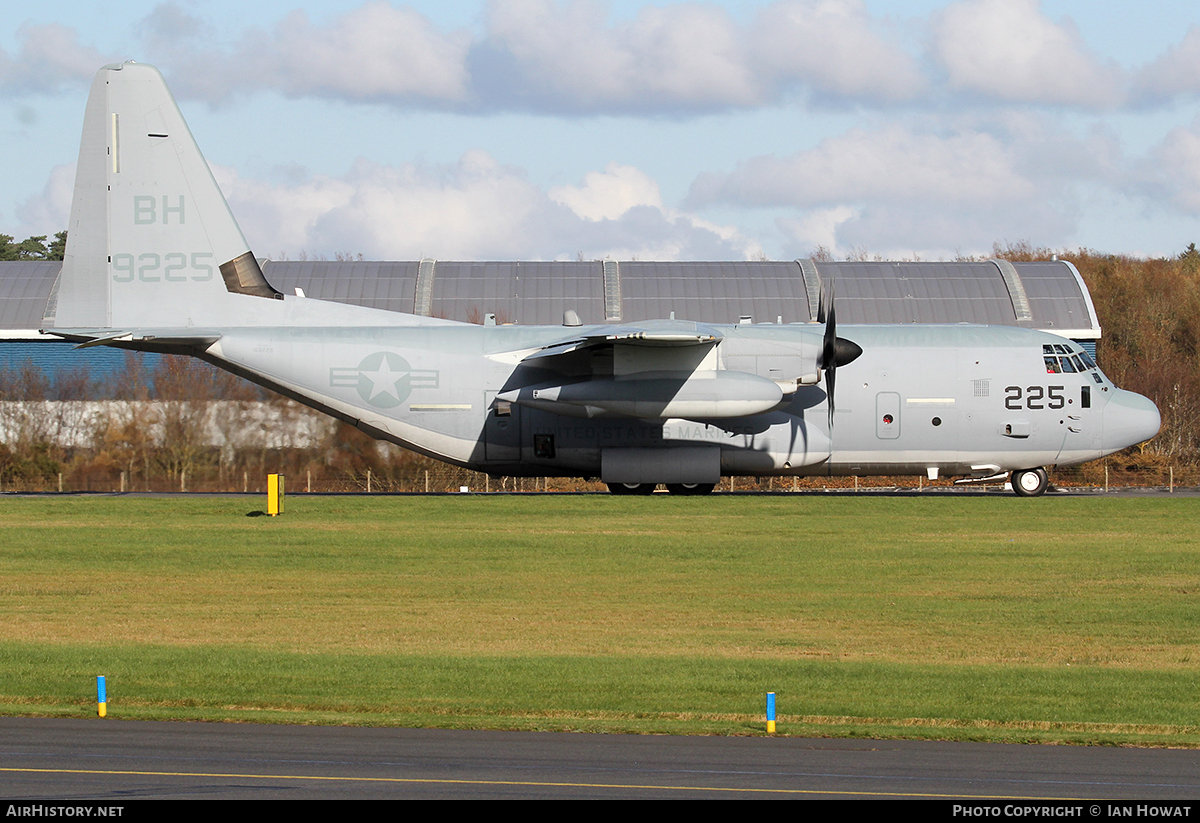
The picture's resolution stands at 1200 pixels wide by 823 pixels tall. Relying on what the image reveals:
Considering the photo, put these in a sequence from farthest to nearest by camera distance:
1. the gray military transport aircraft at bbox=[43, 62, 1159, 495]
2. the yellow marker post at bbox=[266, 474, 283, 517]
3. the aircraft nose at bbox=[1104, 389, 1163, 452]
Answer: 1. the aircraft nose at bbox=[1104, 389, 1163, 452]
2. the gray military transport aircraft at bbox=[43, 62, 1159, 495]
3. the yellow marker post at bbox=[266, 474, 283, 517]

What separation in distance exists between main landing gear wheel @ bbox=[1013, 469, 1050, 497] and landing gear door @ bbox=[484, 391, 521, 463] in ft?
48.4

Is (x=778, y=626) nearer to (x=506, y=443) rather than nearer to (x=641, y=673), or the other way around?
(x=641, y=673)

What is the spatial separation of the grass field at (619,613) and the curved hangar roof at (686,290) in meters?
19.5

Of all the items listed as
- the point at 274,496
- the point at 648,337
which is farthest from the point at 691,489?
the point at 274,496

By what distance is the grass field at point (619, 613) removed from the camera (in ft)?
43.7

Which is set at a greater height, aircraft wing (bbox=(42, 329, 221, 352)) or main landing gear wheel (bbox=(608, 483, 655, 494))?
aircraft wing (bbox=(42, 329, 221, 352))

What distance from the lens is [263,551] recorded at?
25.9 metres

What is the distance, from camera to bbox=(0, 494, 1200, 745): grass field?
13.3m

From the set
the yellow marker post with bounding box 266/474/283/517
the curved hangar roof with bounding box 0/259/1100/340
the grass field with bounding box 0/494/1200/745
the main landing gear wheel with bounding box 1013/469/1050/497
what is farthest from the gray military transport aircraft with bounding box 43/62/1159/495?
the curved hangar roof with bounding box 0/259/1100/340

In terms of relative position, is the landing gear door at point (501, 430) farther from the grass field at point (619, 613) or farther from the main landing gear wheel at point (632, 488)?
the main landing gear wheel at point (632, 488)

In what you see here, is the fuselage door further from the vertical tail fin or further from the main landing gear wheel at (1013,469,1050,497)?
the vertical tail fin

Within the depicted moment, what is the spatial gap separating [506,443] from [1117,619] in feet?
62.0

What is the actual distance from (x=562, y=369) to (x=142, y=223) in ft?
38.9

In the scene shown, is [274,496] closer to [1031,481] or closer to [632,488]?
[632,488]
